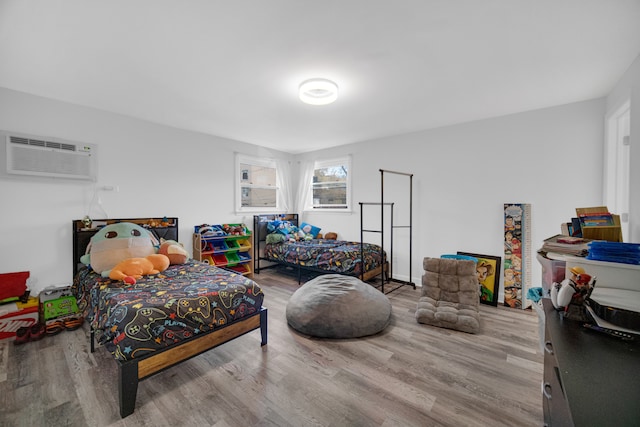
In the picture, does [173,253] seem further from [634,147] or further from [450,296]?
[634,147]

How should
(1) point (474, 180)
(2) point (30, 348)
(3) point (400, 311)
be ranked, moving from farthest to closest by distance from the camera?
(1) point (474, 180) → (3) point (400, 311) → (2) point (30, 348)

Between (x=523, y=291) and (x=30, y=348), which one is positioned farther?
(x=523, y=291)

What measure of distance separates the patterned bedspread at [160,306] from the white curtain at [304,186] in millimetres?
3228

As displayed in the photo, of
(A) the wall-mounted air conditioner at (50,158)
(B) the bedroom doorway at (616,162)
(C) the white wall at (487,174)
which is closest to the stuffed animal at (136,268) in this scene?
(A) the wall-mounted air conditioner at (50,158)

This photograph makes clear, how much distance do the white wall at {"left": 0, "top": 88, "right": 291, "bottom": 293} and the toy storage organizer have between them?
25 centimetres

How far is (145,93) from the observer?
281 cm

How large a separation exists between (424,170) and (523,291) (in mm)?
2088

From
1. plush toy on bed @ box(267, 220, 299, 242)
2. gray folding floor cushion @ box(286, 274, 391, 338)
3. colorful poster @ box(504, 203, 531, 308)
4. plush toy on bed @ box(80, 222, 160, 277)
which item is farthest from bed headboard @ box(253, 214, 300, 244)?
Answer: colorful poster @ box(504, 203, 531, 308)

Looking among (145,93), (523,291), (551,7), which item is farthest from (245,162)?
(523,291)

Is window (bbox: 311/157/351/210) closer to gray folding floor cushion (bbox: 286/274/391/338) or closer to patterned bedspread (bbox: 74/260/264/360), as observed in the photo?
gray folding floor cushion (bbox: 286/274/391/338)

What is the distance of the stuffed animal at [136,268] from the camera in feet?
7.90

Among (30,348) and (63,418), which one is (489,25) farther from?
(30,348)

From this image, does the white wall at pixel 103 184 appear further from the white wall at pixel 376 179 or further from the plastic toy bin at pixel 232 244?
the plastic toy bin at pixel 232 244

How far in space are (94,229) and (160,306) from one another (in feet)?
7.25
